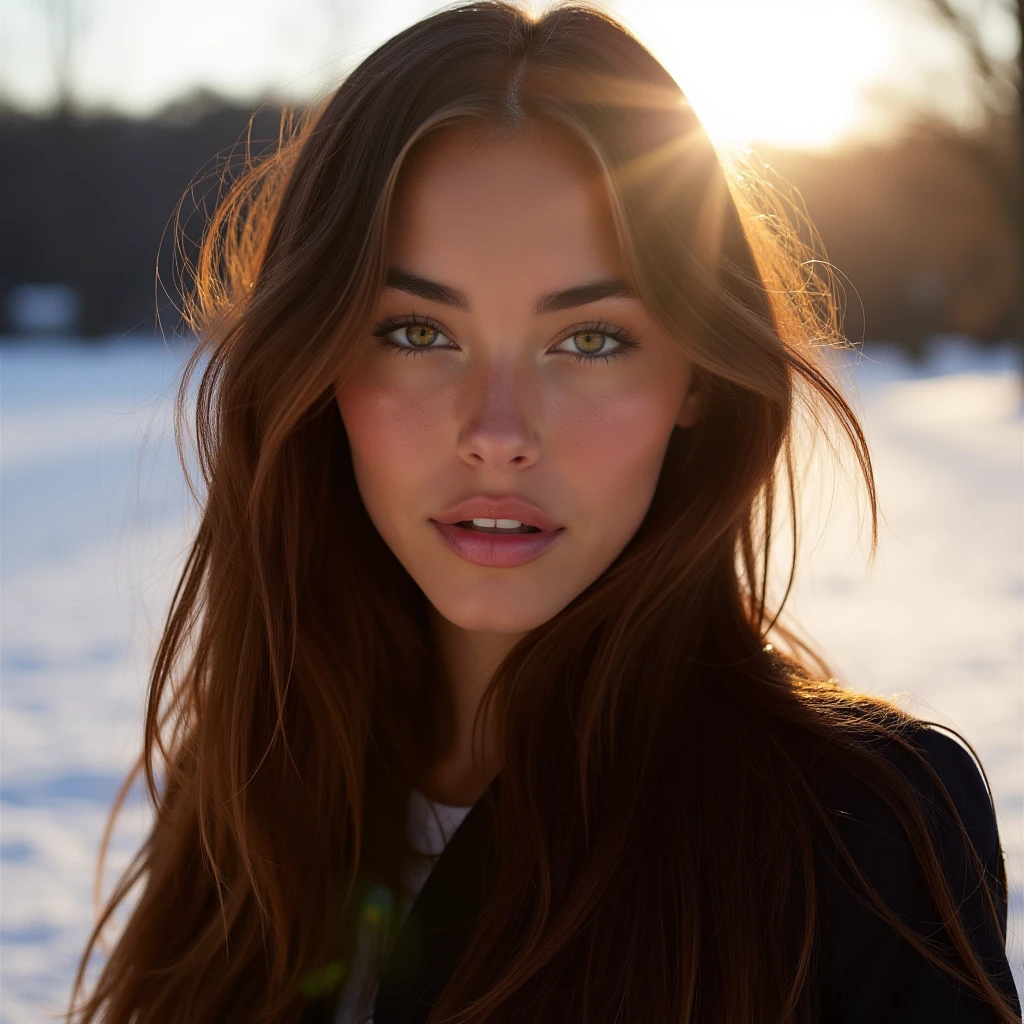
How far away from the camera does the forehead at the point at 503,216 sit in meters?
1.54

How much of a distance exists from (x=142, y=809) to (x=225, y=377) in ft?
9.13

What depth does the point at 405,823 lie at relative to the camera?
Answer: 1968mm

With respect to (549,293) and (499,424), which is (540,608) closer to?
(499,424)

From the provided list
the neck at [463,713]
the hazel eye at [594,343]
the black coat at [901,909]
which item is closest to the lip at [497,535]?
the hazel eye at [594,343]

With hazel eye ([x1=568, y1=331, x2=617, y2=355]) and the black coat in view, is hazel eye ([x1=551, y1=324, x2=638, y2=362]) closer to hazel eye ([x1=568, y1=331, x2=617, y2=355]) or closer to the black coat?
hazel eye ([x1=568, y1=331, x2=617, y2=355])

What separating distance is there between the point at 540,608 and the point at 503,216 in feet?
1.82

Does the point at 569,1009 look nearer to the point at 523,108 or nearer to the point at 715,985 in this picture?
the point at 715,985

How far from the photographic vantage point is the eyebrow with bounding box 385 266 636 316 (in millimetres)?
1548

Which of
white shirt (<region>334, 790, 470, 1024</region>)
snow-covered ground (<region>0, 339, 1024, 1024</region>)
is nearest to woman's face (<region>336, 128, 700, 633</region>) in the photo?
snow-covered ground (<region>0, 339, 1024, 1024</region>)

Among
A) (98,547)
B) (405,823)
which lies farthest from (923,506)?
(405,823)

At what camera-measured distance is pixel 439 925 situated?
1734 millimetres

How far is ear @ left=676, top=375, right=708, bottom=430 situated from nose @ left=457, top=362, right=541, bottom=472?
0.30m

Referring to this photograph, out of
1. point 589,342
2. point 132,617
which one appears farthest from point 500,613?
point 132,617

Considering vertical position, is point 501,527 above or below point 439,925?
above
